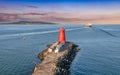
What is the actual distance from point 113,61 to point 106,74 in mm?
5895

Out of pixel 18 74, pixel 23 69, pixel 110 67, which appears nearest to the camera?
pixel 18 74

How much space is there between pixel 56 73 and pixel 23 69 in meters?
5.36

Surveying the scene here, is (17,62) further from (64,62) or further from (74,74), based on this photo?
(74,74)

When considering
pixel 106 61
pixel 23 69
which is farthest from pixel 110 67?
pixel 23 69

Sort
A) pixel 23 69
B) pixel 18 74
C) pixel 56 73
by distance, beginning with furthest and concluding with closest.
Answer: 1. pixel 23 69
2. pixel 18 74
3. pixel 56 73

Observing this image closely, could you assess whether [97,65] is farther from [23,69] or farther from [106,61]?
[23,69]

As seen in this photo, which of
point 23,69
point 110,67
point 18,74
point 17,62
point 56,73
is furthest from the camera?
point 17,62

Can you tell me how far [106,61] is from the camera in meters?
22.9

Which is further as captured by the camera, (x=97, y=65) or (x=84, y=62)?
(x=84, y=62)

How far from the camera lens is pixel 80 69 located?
19172 millimetres

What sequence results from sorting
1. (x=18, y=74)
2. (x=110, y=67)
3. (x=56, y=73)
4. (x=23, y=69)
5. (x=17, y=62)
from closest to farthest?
(x=56, y=73) < (x=18, y=74) < (x=23, y=69) < (x=110, y=67) < (x=17, y=62)

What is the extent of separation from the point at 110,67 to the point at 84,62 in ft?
11.7

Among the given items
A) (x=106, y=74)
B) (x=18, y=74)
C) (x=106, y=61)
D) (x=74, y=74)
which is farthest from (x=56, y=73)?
(x=106, y=61)

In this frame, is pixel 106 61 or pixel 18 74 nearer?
pixel 18 74
